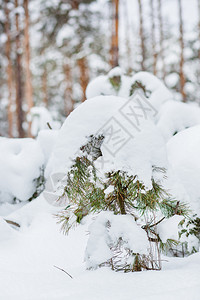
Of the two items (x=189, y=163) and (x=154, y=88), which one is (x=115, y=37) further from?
(x=189, y=163)

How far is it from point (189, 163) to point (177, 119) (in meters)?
1.67

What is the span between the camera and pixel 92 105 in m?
1.87

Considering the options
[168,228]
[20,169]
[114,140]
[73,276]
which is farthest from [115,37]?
[73,276]

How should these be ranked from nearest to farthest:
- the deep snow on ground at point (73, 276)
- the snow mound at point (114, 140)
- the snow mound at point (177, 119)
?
the deep snow on ground at point (73, 276) → the snow mound at point (114, 140) → the snow mound at point (177, 119)

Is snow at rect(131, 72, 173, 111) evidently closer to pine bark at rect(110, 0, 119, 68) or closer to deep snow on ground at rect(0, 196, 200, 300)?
pine bark at rect(110, 0, 119, 68)

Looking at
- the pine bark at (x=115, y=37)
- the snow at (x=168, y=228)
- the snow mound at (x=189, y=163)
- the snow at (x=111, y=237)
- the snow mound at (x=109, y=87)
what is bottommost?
the snow at (x=168, y=228)

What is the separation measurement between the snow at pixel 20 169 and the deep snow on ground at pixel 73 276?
3.37ft

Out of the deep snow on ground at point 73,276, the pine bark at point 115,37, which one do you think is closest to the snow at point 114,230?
the deep snow on ground at point 73,276

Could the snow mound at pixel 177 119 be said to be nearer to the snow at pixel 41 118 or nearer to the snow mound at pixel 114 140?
the snow mound at pixel 114 140

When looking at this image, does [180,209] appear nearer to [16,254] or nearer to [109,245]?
[109,245]

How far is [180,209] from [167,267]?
0.49 m

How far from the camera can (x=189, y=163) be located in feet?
7.32

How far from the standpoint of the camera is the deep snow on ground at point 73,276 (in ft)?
5.14

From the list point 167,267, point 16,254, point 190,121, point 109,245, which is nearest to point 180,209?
point 167,267
